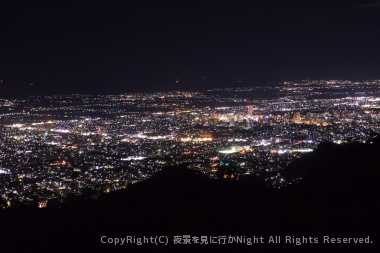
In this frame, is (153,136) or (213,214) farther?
(153,136)

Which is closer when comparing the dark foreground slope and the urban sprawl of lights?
the dark foreground slope

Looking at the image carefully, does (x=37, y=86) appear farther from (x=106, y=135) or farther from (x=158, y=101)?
(x=106, y=135)

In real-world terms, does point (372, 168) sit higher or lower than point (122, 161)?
higher

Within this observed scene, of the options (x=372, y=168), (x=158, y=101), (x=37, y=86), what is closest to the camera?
(x=372, y=168)

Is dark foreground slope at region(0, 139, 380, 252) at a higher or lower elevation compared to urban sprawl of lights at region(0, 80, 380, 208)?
higher

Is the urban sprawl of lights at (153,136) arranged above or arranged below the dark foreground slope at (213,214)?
below

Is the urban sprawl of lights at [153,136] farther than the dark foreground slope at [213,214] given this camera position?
Yes

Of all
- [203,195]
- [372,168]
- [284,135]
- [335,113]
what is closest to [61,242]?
[203,195]

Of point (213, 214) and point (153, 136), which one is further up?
point (213, 214)
